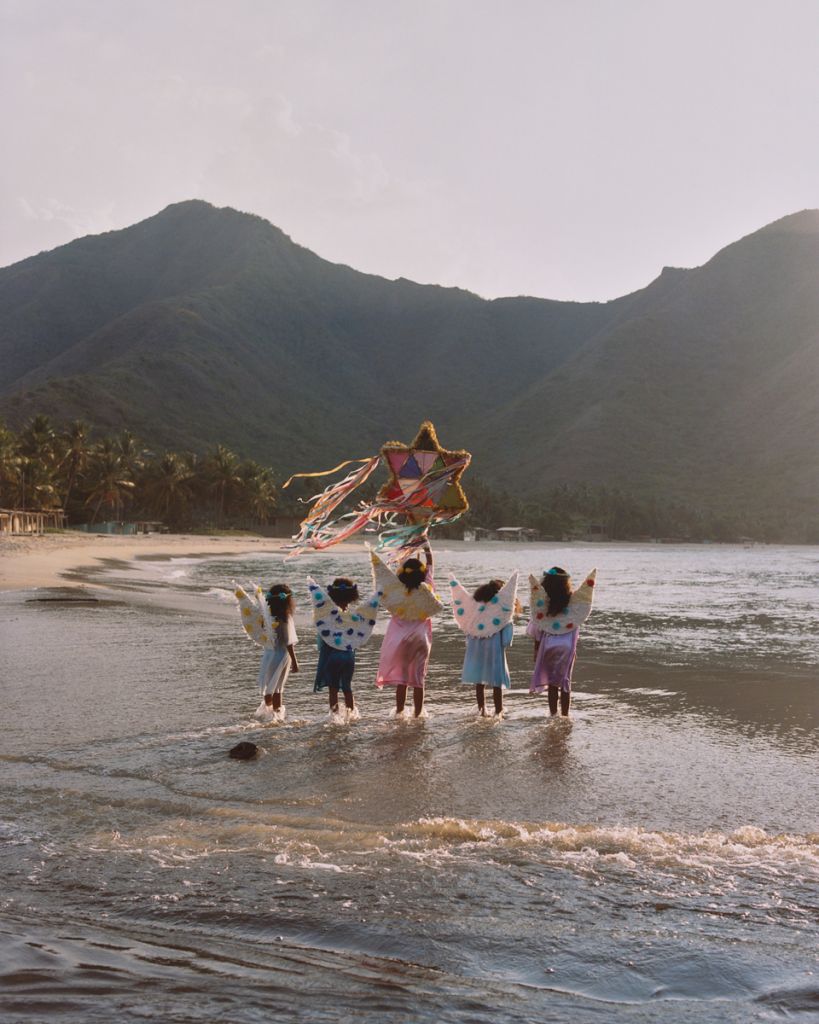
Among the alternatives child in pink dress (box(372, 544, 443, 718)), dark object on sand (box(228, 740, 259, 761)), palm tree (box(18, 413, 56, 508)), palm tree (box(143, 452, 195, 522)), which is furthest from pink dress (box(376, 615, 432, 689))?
palm tree (box(143, 452, 195, 522))

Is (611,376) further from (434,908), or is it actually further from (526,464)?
(434,908)

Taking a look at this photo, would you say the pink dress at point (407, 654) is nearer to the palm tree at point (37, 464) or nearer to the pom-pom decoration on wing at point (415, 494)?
the pom-pom decoration on wing at point (415, 494)

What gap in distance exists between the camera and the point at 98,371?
472 feet

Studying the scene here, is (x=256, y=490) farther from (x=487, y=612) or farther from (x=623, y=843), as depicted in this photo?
(x=623, y=843)

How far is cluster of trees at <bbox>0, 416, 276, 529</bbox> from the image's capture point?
7862cm

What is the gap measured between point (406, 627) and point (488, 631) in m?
0.86

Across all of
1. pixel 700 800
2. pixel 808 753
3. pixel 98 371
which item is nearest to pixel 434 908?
pixel 700 800

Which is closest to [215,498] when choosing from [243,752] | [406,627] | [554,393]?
[554,393]

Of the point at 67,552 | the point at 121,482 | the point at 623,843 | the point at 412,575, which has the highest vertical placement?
the point at 121,482

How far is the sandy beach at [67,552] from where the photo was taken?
1101 inches

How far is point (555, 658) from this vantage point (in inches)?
389

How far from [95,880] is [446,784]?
2.91 meters

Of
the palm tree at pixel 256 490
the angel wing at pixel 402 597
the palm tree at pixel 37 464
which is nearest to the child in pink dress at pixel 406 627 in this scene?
the angel wing at pixel 402 597

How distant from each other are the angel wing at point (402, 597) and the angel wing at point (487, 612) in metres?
0.29
